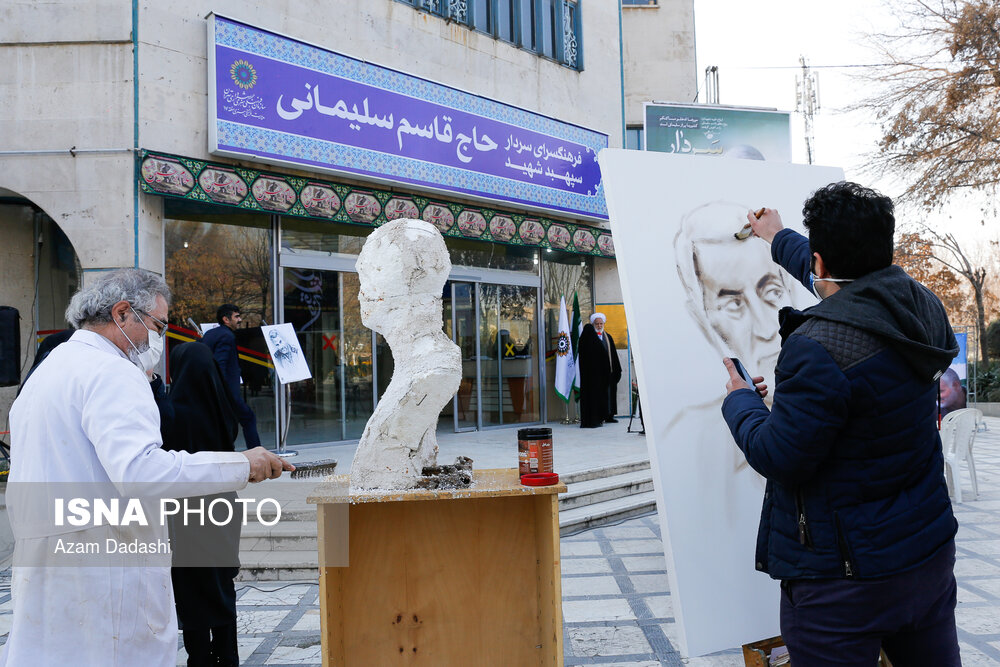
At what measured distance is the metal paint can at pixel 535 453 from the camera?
2.07 m

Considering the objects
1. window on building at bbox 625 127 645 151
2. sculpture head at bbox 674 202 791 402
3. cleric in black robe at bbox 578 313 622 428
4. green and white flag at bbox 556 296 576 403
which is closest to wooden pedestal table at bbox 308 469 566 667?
sculpture head at bbox 674 202 791 402

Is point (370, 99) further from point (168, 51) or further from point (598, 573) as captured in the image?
point (598, 573)

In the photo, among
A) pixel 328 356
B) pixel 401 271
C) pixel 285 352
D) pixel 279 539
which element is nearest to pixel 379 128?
pixel 328 356

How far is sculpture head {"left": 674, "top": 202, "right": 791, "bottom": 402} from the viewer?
214 cm

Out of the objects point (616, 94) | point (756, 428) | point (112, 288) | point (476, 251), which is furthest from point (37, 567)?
point (616, 94)

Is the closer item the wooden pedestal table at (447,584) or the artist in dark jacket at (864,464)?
the artist in dark jacket at (864,464)

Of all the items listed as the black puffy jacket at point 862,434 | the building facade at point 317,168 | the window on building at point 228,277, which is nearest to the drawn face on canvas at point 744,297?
the black puffy jacket at point 862,434

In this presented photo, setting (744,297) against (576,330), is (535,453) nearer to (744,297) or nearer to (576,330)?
(744,297)

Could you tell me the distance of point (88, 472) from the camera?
156 centimetres

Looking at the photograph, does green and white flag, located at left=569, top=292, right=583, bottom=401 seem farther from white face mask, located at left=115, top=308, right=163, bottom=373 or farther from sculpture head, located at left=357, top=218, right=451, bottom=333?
white face mask, located at left=115, top=308, right=163, bottom=373

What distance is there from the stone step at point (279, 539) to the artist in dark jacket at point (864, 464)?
314 cm

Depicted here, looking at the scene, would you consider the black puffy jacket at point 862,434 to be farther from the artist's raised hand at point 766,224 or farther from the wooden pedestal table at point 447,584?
the wooden pedestal table at point 447,584

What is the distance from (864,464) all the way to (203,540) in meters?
2.35

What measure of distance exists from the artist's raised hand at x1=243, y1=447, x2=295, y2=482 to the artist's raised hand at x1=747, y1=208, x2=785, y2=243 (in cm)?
160
